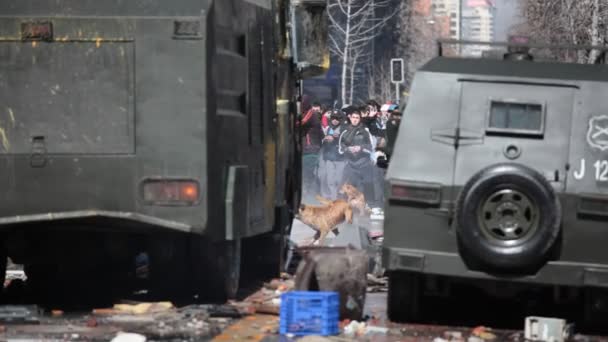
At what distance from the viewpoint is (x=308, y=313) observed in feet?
38.1

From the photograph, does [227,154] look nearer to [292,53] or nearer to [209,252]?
[209,252]

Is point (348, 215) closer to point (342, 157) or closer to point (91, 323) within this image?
point (342, 157)

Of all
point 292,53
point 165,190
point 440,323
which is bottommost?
point 440,323

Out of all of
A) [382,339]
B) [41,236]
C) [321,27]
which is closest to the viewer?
[382,339]

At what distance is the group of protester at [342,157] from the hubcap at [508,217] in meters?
16.1

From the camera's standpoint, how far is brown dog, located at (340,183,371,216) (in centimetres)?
2691

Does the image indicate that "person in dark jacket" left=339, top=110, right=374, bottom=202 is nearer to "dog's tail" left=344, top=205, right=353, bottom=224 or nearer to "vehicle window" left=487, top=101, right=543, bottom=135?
"dog's tail" left=344, top=205, right=353, bottom=224

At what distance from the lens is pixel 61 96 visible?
12.3 m

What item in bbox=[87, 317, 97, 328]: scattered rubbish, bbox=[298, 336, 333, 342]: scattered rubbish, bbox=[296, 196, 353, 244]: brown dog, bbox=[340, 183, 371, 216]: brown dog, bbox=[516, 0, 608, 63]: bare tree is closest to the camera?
bbox=[298, 336, 333, 342]: scattered rubbish

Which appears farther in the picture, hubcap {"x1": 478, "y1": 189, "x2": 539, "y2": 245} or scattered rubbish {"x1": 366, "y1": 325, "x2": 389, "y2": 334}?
scattered rubbish {"x1": 366, "y1": 325, "x2": 389, "y2": 334}

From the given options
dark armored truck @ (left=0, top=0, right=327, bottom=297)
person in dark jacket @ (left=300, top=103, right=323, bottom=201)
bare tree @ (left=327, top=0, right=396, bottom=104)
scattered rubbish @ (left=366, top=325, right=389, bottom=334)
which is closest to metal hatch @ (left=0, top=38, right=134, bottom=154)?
dark armored truck @ (left=0, top=0, right=327, bottom=297)

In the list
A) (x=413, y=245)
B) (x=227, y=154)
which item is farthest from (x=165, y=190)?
(x=413, y=245)

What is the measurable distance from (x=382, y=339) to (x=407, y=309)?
2.72 feet

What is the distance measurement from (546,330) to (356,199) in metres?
15.3
